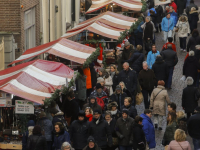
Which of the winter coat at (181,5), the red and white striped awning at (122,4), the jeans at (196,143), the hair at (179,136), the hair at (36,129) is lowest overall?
the winter coat at (181,5)

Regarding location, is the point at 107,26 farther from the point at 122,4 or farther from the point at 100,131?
the point at 100,131

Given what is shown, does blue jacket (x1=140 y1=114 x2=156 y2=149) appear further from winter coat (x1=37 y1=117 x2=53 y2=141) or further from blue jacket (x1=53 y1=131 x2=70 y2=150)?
winter coat (x1=37 y1=117 x2=53 y2=141)

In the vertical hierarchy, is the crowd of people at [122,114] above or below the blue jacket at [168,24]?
above

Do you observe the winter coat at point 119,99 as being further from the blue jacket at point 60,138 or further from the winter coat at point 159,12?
the winter coat at point 159,12

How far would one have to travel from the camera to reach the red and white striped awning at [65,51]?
20.1 meters

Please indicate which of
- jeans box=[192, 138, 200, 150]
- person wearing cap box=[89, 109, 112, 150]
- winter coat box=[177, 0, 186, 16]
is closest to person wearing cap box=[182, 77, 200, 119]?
jeans box=[192, 138, 200, 150]

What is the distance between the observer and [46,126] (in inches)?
605

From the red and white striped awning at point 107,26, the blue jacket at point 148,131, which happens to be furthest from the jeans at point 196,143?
the red and white striped awning at point 107,26

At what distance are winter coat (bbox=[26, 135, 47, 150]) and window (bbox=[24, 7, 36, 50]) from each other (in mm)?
9904

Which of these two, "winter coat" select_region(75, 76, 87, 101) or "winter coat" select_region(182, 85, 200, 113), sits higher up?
"winter coat" select_region(182, 85, 200, 113)

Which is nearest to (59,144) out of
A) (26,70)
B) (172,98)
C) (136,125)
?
(136,125)

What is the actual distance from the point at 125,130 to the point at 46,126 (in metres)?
1.98

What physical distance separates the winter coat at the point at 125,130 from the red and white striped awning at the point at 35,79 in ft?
6.72

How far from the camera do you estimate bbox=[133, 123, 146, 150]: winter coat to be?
1510 cm
